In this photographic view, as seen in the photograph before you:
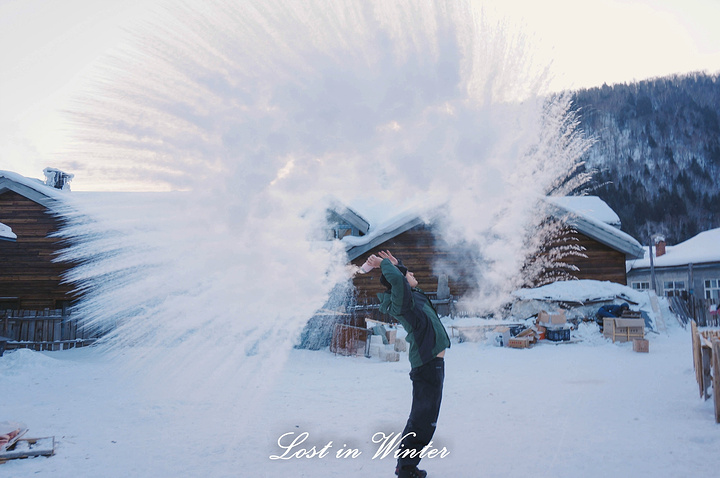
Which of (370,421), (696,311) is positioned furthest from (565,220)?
(370,421)

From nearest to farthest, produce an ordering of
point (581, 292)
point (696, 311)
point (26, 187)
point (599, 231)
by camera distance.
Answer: point (581, 292)
point (26, 187)
point (599, 231)
point (696, 311)

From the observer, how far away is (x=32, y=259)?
635 inches

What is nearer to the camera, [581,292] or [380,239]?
[581,292]

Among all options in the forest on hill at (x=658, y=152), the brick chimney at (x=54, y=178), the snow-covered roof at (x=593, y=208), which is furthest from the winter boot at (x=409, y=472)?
the forest on hill at (x=658, y=152)

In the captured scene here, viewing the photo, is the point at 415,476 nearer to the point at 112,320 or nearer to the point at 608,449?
the point at 608,449

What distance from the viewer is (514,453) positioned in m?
4.76

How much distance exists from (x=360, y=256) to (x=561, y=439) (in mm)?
11870

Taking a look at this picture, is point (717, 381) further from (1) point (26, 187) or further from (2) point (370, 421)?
(1) point (26, 187)

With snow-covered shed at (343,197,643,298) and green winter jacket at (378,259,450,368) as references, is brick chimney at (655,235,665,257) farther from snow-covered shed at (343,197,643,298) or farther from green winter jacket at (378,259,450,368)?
green winter jacket at (378,259,450,368)

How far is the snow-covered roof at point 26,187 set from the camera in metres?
16.0

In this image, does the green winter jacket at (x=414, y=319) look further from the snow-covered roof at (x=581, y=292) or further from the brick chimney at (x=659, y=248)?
the brick chimney at (x=659, y=248)

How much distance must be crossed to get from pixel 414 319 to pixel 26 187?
52.4 feet

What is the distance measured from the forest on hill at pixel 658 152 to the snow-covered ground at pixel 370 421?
57.5 meters

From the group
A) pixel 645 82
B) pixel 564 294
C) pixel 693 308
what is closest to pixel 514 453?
pixel 564 294
